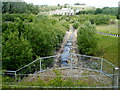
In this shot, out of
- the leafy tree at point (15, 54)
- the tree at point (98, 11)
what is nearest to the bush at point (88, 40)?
the tree at point (98, 11)

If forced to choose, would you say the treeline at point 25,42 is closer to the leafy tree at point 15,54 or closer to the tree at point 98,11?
the leafy tree at point 15,54

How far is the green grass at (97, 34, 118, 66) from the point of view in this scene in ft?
14.8

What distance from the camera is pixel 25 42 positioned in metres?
3.72

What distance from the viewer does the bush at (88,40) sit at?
5152 mm

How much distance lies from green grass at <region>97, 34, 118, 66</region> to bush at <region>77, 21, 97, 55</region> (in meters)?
0.22

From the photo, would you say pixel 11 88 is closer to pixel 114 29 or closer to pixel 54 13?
pixel 114 29

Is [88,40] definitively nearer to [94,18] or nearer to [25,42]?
[94,18]

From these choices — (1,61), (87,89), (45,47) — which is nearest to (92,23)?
(45,47)

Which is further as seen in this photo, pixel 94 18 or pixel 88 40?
pixel 94 18

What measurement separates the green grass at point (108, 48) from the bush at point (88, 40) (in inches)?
8.5

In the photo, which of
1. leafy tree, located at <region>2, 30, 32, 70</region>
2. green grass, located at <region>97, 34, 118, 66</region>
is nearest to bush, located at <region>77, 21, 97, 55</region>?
green grass, located at <region>97, 34, 118, 66</region>

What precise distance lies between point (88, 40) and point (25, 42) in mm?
2169

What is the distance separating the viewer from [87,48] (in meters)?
5.16

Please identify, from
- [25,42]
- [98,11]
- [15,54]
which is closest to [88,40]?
[98,11]
